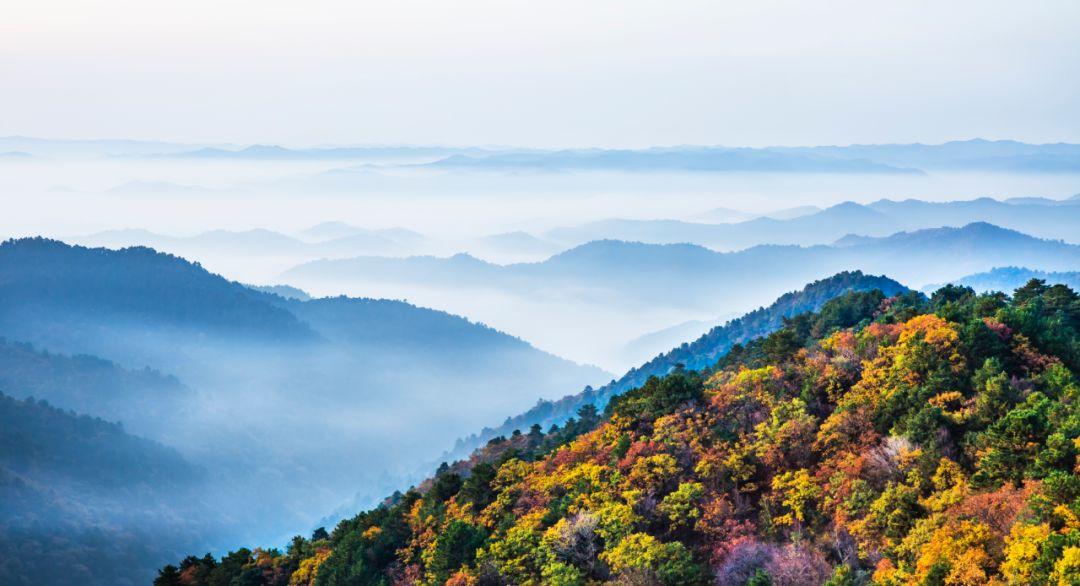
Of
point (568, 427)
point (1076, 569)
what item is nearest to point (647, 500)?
point (1076, 569)

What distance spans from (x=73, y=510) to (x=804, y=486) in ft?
526

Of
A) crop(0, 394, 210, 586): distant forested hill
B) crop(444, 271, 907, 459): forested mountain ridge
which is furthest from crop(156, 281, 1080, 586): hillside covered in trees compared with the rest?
crop(0, 394, 210, 586): distant forested hill

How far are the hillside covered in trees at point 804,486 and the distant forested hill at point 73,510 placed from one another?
98.0 meters

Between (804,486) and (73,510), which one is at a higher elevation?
(804,486)

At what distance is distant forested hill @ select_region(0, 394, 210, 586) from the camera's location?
145 meters

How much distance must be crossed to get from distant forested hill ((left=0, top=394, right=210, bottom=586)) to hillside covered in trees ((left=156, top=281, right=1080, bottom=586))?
98.0 m

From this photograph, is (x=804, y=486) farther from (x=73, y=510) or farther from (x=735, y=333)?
(x=73, y=510)

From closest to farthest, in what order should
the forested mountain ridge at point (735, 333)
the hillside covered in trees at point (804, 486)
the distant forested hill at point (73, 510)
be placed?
the hillside covered in trees at point (804, 486)
the distant forested hill at point (73, 510)
the forested mountain ridge at point (735, 333)

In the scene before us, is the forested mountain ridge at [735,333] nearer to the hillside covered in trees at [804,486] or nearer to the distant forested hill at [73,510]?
the distant forested hill at [73,510]

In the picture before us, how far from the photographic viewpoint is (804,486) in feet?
136

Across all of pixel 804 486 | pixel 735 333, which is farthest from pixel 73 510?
pixel 804 486

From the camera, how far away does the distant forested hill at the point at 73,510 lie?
5719 inches

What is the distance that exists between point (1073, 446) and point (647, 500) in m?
18.6

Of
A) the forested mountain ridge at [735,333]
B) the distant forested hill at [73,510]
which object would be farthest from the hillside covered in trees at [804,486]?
the distant forested hill at [73,510]
